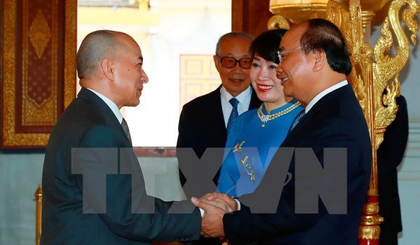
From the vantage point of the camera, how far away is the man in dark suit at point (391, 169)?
158 inches

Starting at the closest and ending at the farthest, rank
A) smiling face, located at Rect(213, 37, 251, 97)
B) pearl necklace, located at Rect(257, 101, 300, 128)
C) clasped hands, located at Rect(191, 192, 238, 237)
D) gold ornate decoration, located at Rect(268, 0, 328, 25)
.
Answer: clasped hands, located at Rect(191, 192, 238, 237) < pearl necklace, located at Rect(257, 101, 300, 128) < gold ornate decoration, located at Rect(268, 0, 328, 25) < smiling face, located at Rect(213, 37, 251, 97)

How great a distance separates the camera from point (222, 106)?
14.7 ft

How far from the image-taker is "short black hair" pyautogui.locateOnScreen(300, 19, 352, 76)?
2.81 m

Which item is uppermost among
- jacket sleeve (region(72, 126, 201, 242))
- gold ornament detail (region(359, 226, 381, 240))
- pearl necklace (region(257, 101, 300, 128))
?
pearl necklace (region(257, 101, 300, 128))

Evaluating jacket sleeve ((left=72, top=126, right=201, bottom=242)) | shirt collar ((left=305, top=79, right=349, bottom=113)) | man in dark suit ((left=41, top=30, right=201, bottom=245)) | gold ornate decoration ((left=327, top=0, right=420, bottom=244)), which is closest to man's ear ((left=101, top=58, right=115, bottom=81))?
man in dark suit ((left=41, top=30, right=201, bottom=245))

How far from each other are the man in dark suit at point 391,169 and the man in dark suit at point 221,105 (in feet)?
2.34

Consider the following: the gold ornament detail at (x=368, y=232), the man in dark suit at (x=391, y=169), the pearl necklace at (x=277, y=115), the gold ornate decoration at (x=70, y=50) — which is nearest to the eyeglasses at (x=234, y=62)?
the man in dark suit at (x=391, y=169)

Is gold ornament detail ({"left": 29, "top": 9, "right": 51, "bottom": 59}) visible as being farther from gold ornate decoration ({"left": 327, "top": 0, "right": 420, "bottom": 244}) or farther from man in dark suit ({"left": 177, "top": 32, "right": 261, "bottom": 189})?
gold ornate decoration ({"left": 327, "top": 0, "right": 420, "bottom": 244})

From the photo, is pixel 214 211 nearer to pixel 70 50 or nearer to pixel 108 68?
pixel 108 68

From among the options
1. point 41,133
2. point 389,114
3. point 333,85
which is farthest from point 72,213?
point 41,133

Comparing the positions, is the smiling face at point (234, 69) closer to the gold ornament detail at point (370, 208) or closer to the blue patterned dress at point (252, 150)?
the blue patterned dress at point (252, 150)

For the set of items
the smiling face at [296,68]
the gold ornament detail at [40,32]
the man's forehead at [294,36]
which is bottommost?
the smiling face at [296,68]

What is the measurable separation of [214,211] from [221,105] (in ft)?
4.39

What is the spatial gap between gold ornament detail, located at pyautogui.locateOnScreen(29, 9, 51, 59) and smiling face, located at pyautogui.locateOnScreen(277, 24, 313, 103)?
142 inches
